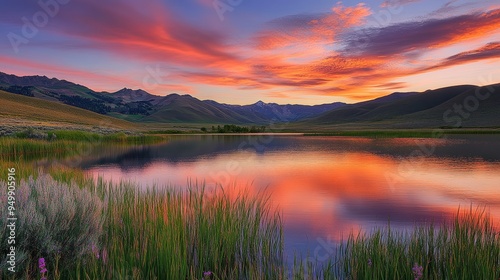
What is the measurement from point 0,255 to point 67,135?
46433mm

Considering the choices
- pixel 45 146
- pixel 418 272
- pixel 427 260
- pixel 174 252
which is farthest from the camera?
pixel 45 146

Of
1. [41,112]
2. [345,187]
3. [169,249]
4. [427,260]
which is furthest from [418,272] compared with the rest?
[41,112]

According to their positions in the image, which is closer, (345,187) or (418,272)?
(418,272)

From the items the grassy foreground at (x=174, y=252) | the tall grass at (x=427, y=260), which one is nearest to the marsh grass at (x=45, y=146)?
the grassy foreground at (x=174, y=252)

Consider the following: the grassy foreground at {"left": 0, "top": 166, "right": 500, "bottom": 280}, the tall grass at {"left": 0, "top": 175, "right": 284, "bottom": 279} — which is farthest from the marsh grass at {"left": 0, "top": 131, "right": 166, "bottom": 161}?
A: the grassy foreground at {"left": 0, "top": 166, "right": 500, "bottom": 280}

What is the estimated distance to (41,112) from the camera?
116m

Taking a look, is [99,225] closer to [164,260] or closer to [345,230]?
[164,260]

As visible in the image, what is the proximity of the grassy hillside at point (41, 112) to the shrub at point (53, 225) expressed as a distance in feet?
315

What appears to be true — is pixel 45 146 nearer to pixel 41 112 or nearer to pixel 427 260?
pixel 427 260

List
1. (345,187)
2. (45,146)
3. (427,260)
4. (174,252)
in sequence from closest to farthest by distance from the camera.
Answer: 1. (174,252)
2. (427,260)
3. (345,187)
4. (45,146)

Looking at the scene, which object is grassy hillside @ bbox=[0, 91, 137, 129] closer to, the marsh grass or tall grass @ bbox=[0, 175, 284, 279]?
the marsh grass

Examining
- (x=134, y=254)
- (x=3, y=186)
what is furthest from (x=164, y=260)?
(x=3, y=186)

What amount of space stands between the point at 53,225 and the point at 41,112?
422 ft

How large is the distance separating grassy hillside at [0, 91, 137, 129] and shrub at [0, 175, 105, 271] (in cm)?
9604
